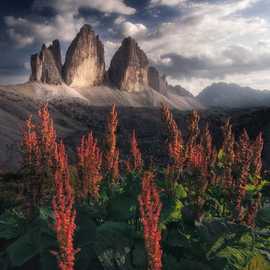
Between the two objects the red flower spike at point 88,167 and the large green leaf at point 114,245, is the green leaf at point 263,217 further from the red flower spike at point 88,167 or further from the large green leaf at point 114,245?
the red flower spike at point 88,167

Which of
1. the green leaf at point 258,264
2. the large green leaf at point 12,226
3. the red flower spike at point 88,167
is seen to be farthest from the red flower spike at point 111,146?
the green leaf at point 258,264

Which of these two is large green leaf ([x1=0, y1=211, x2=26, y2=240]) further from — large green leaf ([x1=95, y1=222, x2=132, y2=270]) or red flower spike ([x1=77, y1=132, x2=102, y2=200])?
large green leaf ([x1=95, y1=222, x2=132, y2=270])

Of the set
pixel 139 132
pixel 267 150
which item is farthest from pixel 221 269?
pixel 139 132

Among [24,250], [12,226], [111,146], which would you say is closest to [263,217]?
[111,146]

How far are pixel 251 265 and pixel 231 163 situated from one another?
282cm

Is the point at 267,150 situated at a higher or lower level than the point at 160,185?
lower

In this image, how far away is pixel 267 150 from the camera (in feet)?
93.1

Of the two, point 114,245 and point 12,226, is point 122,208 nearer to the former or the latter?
point 114,245

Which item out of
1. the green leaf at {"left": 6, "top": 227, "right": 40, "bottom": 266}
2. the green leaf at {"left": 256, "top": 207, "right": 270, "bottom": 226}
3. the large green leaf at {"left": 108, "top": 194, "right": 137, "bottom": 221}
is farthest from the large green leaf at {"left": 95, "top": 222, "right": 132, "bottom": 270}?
the green leaf at {"left": 256, "top": 207, "right": 270, "bottom": 226}

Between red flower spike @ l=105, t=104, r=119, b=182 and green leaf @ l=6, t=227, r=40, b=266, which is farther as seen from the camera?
red flower spike @ l=105, t=104, r=119, b=182

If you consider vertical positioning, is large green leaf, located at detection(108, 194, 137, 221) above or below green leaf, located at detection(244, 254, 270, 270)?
above

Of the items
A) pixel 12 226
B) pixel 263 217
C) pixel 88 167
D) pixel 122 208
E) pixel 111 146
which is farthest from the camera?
pixel 111 146

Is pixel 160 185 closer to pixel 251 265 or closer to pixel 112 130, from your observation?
pixel 112 130

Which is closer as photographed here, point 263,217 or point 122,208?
point 263,217
